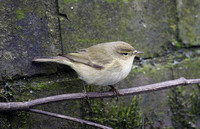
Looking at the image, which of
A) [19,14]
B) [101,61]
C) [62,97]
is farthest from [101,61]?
[19,14]

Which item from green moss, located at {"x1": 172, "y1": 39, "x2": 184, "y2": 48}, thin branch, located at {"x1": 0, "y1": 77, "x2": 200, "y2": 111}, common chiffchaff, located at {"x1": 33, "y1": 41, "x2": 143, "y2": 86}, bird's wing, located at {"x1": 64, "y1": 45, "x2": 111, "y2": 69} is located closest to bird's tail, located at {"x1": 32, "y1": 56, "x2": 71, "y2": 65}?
common chiffchaff, located at {"x1": 33, "y1": 41, "x2": 143, "y2": 86}

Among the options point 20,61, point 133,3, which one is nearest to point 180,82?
point 133,3

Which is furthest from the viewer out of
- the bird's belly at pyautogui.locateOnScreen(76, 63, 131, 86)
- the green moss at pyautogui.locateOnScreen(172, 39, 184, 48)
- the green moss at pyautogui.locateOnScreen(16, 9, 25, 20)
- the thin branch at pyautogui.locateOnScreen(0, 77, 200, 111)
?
the green moss at pyautogui.locateOnScreen(172, 39, 184, 48)

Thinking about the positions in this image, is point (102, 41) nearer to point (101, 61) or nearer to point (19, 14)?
point (101, 61)

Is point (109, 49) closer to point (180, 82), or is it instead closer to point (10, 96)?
point (180, 82)

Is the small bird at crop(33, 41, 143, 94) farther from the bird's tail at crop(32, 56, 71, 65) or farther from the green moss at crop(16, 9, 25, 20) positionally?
the green moss at crop(16, 9, 25, 20)

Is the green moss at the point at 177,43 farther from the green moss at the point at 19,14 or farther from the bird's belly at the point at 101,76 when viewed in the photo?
the green moss at the point at 19,14
